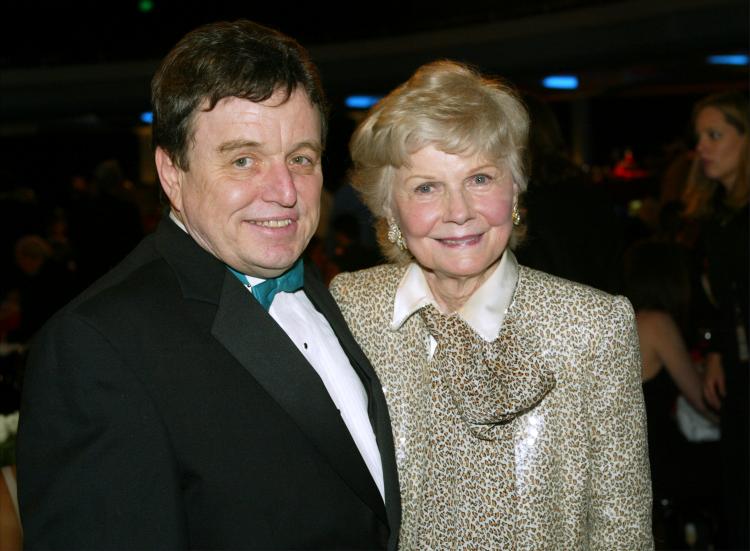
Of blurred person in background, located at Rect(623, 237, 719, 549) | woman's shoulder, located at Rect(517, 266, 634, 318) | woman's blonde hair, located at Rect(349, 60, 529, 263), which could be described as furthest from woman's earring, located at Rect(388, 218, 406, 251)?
blurred person in background, located at Rect(623, 237, 719, 549)

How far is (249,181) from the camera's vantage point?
1550mm

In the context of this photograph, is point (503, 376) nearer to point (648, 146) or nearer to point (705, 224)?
point (705, 224)

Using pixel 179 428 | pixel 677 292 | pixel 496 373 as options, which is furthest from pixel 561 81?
pixel 179 428

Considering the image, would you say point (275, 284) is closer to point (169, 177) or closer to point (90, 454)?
point (169, 177)

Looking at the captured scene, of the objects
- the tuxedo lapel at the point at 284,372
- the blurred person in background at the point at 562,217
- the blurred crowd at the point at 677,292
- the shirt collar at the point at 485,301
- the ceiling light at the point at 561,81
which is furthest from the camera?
the ceiling light at the point at 561,81

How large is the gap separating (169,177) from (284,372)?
18.3 inches

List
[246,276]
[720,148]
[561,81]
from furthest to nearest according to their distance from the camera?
[561,81] → [720,148] → [246,276]

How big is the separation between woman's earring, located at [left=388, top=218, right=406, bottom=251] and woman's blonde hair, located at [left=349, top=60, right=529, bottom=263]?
0.21 feet

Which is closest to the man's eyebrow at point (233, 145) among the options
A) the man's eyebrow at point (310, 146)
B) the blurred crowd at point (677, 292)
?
the man's eyebrow at point (310, 146)

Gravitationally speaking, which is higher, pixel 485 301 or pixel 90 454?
pixel 485 301

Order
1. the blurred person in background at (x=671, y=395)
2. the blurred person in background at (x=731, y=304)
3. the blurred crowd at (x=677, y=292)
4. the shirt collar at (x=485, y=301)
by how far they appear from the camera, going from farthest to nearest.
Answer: the blurred person in background at (x=671, y=395) → the blurred person in background at (x=731, y=304) → the blurred crowd at (x=677, y=292) → the shirt collar at (x=485, y=301)

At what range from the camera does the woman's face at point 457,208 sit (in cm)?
181

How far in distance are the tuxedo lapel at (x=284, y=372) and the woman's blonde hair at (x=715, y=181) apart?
268cm

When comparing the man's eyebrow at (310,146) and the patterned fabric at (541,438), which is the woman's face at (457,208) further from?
the man's eyebrow at (310,146)
